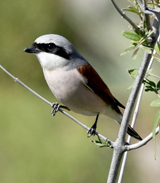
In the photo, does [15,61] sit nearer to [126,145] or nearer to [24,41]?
[24,41]

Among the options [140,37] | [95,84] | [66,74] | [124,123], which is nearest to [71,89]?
[66,74]

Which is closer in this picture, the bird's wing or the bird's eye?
the bird's eye

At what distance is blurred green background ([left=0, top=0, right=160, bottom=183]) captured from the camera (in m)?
4.32

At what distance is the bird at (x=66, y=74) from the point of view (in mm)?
2248

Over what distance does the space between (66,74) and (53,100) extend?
122 inches

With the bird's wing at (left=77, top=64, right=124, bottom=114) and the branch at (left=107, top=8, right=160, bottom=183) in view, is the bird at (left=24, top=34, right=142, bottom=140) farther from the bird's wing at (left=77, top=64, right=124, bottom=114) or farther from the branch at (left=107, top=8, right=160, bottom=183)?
the branch at (left=107, top=8, right=160, bottom=183)

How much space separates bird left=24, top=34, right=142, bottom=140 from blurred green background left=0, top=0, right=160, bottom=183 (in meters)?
2.12

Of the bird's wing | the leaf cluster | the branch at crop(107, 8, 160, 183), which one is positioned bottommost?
the branch at crop(107, 8, 160, 183)

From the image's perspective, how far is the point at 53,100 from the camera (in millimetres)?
5379

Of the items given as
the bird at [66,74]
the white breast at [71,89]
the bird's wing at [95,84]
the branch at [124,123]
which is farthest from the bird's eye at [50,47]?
the branch at [124,123]

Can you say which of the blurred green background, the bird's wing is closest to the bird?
the bird's wing

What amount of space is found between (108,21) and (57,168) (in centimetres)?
316

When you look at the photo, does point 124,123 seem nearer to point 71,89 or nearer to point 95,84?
point 71,89

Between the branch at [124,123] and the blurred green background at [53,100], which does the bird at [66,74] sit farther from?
the blurred green background at [53,100]
